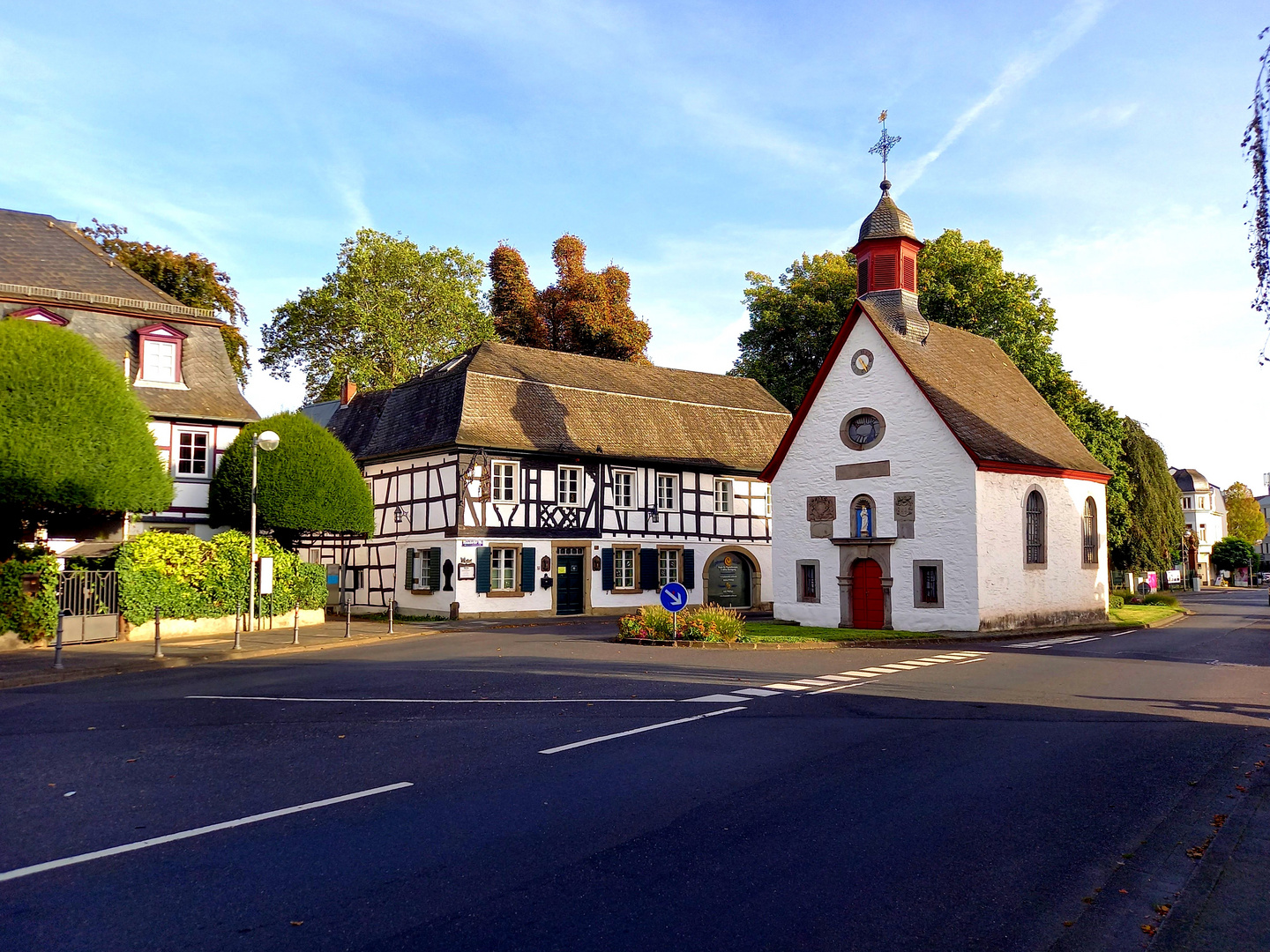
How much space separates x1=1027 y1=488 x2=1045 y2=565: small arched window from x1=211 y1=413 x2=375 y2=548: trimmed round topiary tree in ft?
65.2

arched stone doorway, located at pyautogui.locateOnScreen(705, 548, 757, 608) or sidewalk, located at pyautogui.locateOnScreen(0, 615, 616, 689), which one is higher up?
arched stone doorway, located at pyautogui.locateOnScreen(705, 548, 757, 608)

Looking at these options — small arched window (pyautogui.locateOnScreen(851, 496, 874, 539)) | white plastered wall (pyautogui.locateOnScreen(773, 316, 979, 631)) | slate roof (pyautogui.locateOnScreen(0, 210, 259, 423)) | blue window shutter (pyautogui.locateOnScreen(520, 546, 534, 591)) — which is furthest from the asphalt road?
blue window shutter (pyautogui.locateOnScreen(520, 546, 534, 591))

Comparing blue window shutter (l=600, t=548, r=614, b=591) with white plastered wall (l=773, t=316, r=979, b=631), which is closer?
white plastered wall (l=773, t=316, r=979, b=631)

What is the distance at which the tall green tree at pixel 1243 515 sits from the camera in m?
111

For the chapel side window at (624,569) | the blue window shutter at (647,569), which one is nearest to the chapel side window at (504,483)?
the chapel side window at (624,569)

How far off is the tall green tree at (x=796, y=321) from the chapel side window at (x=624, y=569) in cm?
1575

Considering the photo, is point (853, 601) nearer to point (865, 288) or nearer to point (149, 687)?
point (865, 288)

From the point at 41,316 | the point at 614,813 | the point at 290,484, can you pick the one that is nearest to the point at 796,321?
the point at 290,484

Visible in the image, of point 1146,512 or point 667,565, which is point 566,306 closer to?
point 667,565

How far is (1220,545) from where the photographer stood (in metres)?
100

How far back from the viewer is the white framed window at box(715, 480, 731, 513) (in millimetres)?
37812

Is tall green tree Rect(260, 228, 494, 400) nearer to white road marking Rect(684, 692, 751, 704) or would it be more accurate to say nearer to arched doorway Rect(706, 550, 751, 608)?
arched doorway Rect(706, 550, 751, 608)

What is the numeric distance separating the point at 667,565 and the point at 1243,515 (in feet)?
344

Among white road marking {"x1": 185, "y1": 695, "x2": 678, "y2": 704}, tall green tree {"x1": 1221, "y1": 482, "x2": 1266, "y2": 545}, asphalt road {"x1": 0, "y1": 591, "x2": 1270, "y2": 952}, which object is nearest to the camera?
asphalt road {"x1": 0, "y1": 591, "x2": 1270, "y2": 952}
